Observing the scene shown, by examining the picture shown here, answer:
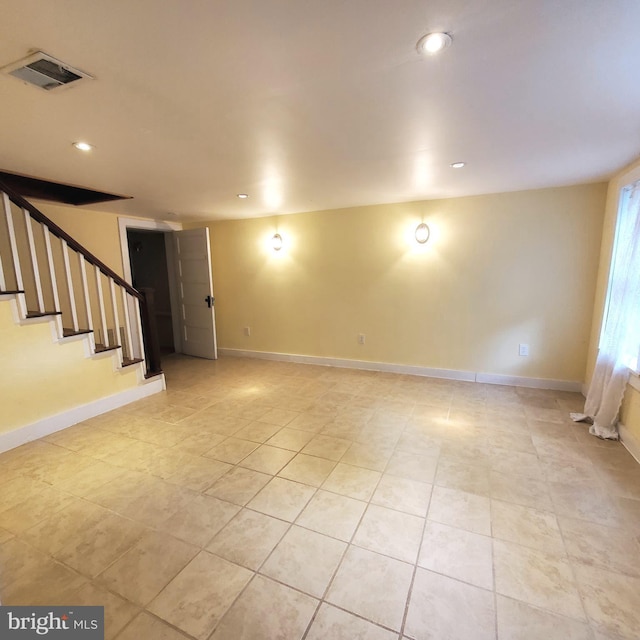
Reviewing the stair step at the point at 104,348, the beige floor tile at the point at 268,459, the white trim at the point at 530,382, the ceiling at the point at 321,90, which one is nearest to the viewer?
the ceiling at the point at 321,90

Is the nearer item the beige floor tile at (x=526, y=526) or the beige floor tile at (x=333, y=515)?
the beige floor tile at (x=526, y=526)

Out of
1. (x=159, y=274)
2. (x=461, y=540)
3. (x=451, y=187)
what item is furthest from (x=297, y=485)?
(x=159, y=274)

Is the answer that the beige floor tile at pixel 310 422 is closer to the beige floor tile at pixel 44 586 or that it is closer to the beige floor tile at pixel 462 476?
the beige floor tile at pixel 462 476

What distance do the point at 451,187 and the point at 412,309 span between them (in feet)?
4.84

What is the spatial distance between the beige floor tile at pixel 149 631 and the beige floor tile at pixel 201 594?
2cm

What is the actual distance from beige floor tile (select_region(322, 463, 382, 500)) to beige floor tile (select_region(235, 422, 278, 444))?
73 centimetres

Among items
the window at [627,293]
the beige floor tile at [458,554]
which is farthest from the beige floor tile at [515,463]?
the window at [627,293]

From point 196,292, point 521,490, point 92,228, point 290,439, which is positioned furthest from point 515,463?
point 92,228

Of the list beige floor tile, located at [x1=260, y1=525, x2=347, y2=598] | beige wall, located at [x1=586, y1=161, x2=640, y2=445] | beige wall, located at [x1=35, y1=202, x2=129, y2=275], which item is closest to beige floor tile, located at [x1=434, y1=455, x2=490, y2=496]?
beige floor tile, located at [x1=260, y1=525, x2=347, y2=598]

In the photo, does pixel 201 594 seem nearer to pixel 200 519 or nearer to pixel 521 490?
pixel 200 519

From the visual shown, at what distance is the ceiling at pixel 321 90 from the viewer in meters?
1.03

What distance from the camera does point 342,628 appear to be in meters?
1.24

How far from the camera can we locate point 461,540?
1.63 metres

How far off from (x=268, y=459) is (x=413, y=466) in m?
1.05
